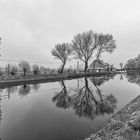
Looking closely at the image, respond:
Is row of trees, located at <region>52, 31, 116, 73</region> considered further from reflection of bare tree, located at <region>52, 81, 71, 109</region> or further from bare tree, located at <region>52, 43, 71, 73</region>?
reflection of bare tree, located at <region>52, 81, 71, 109</region>

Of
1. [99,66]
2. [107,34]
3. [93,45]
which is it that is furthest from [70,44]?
[99,66]

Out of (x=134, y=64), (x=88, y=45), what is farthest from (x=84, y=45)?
(x=134, y=64)

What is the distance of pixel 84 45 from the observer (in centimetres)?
3138

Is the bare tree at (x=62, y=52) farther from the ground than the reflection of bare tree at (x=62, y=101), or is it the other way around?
the bare tree at (x=62, y=52)

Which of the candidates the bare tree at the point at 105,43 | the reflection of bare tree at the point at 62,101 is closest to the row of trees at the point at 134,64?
the bare tree at the point at 105,43

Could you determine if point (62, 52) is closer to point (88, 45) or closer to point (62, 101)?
point (88, 45)

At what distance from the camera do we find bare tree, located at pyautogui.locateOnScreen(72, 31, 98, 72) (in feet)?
102

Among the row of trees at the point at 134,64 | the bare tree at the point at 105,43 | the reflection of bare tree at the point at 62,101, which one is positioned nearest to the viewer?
the reflection of bare tree at the point at 62,101

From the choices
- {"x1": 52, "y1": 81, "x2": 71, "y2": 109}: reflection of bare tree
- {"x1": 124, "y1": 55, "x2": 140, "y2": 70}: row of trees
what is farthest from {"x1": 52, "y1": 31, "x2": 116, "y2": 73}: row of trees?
{"x1": 124, "y1": 55, "x2": 140, "y2": 70}: row of trees

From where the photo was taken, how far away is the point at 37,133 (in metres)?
3.81

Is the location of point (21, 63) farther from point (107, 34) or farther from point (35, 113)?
point (35, 113)

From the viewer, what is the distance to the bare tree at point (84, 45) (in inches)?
1228

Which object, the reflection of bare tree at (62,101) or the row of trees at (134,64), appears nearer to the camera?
the reflection of bare tree at (62,101)

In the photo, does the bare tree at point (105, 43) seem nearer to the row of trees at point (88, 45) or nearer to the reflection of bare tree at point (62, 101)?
the row of trees at point (88, 45)
